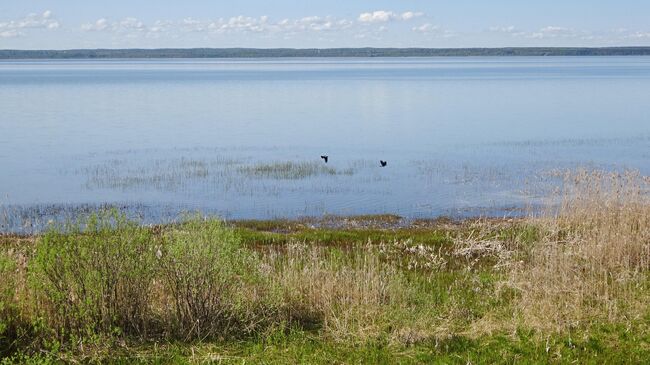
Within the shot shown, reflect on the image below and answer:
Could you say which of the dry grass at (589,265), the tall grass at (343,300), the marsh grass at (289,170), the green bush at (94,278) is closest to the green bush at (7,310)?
the green bush at (94,278)

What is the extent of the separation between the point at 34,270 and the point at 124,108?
55599 millimetres

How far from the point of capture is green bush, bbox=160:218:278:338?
929 centimetres

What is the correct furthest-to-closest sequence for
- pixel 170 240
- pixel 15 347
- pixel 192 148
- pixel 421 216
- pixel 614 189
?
pixel 192 148 < pixel 421 216 < pixel 614 189 < pixel 170 240 < pixel 15 347

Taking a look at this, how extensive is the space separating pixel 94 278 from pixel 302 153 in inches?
1148

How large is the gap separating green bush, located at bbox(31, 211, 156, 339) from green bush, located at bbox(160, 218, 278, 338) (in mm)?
374

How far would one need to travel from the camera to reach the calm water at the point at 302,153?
2686 cm

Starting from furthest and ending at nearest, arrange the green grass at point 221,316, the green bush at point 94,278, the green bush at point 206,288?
the green bush at point 206,288
the green bush at point 94,278
the green grass at point 221,316

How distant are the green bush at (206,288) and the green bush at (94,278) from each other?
374 mm

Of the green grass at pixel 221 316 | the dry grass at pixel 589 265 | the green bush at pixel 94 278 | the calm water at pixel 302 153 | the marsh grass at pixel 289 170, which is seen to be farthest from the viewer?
the marsh grass at pixel 289 170

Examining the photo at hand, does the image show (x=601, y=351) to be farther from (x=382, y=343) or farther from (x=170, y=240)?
(x=170, y=240)

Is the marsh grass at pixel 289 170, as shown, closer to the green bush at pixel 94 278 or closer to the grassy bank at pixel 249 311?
the grassy bank at pixel 249 311

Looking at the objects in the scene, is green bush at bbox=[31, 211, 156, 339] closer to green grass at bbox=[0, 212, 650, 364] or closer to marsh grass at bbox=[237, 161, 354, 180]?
green grass at bbox=[0, 212, 650, 364]

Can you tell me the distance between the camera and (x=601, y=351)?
28.7ft

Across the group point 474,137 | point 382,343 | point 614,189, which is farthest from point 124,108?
point 382,343
